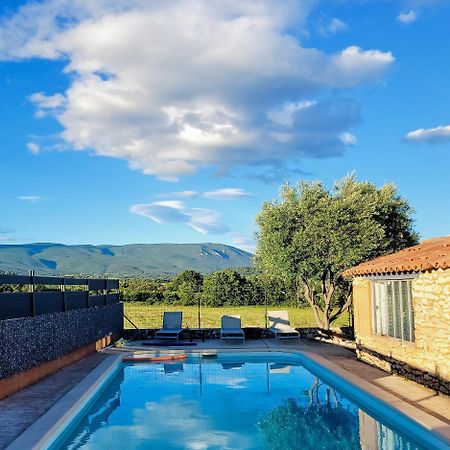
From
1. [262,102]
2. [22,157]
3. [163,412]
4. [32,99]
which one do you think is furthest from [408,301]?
[22,157]

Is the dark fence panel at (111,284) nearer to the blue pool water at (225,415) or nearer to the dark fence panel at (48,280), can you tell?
the blue pool water at (225,415)

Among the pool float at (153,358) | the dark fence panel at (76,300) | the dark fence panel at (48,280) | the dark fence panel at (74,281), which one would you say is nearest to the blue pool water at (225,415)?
the pool float at (153,358)

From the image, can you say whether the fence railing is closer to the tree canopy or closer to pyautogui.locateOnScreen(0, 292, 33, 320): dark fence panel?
pyautogui.locateOnScreen(0, 292, 33, 320): dark fence panel

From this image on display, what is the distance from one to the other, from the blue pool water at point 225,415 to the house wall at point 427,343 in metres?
1.51

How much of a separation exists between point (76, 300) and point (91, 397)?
4912 mm

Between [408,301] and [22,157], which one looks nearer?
[408,301]

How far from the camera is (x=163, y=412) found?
10391 millimetres

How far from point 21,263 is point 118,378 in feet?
583

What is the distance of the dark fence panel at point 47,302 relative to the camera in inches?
456

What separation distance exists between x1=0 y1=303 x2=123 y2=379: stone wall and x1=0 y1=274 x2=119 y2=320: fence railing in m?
0.16

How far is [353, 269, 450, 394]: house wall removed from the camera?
30.8 feet

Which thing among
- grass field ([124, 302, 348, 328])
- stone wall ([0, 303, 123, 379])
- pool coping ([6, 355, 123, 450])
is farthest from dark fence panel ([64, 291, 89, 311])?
grass field ([124, 302, 348, 328])

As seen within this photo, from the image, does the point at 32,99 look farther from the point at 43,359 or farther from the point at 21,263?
the point at 21,263

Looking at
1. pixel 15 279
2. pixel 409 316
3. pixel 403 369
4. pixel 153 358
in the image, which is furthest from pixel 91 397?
pixel 409 316
